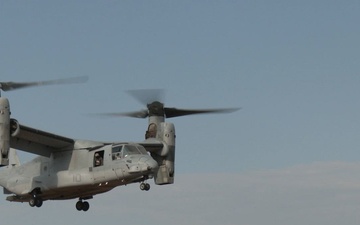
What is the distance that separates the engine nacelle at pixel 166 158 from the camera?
4906 centimetres

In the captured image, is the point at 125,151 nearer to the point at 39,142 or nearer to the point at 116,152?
the point at 116,152

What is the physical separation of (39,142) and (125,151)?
516cm

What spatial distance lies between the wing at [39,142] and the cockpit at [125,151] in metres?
3.19

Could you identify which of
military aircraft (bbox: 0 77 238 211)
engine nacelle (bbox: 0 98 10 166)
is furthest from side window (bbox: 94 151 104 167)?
engine nacelle (bbox: 0 98 10 166)

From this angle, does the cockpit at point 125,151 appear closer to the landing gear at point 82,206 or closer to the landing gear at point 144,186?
the landing gear at point 144,186

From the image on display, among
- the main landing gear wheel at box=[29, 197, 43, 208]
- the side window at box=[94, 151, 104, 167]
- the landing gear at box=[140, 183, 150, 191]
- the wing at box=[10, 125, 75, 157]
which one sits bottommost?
the main landing gear wheel at box=[29, 197, 43, 208]

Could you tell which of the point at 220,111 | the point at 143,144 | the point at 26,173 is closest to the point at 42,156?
the point at 26,173

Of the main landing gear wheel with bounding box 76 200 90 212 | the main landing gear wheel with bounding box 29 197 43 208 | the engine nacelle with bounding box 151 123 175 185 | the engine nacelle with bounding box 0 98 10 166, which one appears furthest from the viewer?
the main landing gear wheel with bounding box 76 200 90 212

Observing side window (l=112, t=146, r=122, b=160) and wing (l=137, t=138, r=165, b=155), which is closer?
side window (l=112, t=146, r=122, b=160)

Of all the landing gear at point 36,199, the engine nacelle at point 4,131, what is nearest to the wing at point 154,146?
the landing gear at point 36,199

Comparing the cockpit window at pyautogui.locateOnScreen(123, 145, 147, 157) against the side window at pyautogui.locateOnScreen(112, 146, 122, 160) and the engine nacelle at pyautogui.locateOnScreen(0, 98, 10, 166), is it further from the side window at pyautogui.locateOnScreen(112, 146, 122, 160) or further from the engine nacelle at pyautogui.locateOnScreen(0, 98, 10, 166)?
the engine nacelle at pyautogui.locateOnScreen(0, 98, 10, 166)

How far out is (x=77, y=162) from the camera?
4700cm

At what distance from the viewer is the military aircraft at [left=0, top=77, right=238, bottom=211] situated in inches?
1758

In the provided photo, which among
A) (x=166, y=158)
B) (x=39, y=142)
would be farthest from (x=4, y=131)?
(x=166, y=158)
